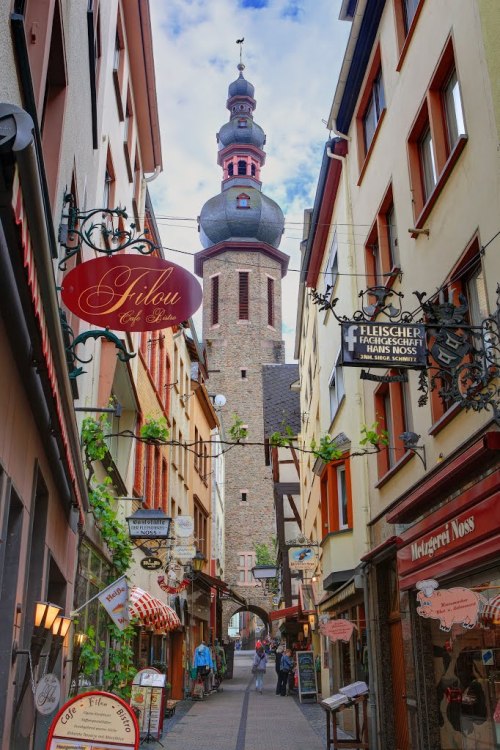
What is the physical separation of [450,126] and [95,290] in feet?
18.0

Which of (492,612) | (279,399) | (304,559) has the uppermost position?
(279,399)

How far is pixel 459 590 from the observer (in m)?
8.05

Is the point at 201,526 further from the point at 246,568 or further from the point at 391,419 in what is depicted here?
the point at 391,419

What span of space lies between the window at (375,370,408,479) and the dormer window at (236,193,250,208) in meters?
53.3

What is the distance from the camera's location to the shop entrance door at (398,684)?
40.4 feet

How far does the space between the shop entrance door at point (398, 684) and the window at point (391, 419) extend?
2458 mm

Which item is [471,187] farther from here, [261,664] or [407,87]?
[261,664]

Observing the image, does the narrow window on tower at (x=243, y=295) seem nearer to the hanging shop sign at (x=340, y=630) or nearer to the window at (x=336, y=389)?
the window at (x=336, y=389)

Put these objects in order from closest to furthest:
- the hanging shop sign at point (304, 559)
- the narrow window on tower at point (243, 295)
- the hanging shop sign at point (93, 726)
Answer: the hanging shop sign at point (93, 726)
the hanging shop sign at point (304, 559)
the narrow window on tower at point (243, 295)

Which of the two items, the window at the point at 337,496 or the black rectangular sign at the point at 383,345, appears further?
the window at the point at 337,496

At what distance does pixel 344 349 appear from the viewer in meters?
7.86

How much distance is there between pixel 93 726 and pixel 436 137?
25.5ft

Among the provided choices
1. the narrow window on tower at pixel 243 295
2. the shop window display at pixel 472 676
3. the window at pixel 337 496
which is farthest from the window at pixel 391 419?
the narrow window on tower at pixel 243 295

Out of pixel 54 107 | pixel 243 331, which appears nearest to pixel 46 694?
pixel 54 107
